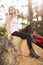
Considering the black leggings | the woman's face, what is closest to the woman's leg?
the black leggings

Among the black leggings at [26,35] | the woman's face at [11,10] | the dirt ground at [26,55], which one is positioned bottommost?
the dirt ground at [26,55]

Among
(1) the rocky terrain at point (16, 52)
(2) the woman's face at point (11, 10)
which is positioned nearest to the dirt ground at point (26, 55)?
(1) the rocky terrain at point (16, 52)

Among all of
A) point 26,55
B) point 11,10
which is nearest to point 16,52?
point 26,55

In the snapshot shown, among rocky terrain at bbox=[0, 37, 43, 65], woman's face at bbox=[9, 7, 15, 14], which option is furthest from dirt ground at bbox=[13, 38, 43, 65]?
woman's face at bbox=[9, 7, 15, 14]

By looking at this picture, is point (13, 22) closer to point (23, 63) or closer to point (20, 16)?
point (20, 16)

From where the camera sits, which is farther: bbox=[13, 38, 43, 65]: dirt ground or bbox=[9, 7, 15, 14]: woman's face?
bbox=[9, 7, 15, 14]: woman's face

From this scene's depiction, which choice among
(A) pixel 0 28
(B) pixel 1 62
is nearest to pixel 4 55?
(B) pixel 1 62

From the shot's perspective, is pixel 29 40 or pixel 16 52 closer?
pixel 29 40

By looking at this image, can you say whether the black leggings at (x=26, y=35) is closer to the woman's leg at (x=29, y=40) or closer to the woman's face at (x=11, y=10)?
the woman's leg at (x=29, y=40)

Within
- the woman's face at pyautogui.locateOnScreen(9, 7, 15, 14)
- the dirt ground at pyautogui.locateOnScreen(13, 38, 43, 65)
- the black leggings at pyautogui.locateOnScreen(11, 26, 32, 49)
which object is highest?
the woman's face at pyautogui.locateOnScreen(9, 7, 15, 14)

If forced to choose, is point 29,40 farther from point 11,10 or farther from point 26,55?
point 11,10

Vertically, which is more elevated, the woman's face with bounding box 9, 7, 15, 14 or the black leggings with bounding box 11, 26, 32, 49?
the woman's face with bounding box 9, 7, 15, 14

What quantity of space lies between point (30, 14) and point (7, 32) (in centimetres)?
39

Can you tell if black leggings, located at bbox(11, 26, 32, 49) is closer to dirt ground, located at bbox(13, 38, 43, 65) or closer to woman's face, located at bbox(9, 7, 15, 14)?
dirt ground, located at bbox(13, 38, 43, 65)
